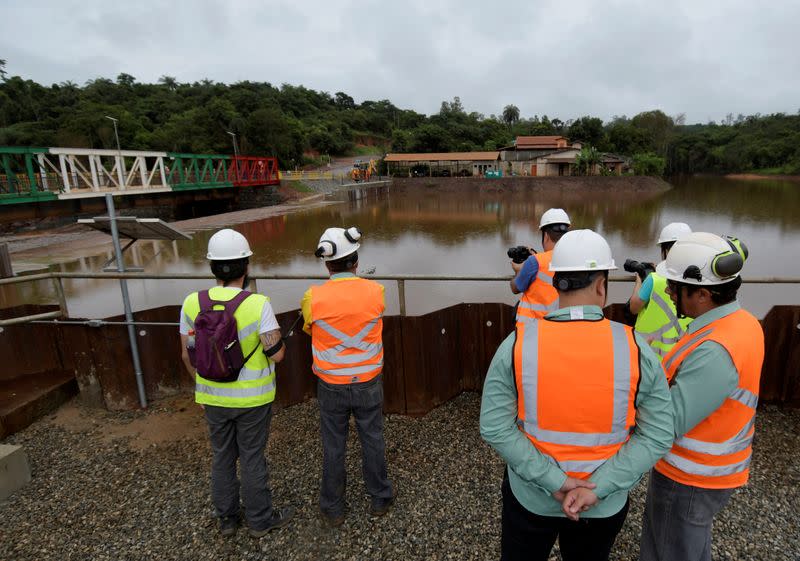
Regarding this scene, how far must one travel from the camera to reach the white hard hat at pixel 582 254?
1.60 meters

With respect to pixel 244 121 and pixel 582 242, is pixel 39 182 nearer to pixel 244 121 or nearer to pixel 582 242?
pixel 582 242

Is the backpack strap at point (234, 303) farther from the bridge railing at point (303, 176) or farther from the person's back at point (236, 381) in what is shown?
the bridge railing at point (303, 176)

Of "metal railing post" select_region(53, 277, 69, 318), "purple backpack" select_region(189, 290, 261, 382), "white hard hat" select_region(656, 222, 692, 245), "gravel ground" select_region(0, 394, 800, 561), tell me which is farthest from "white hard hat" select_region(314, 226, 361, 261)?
"metal railing post" select_region(53, 277, 69, 318)

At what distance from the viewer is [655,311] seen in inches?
113

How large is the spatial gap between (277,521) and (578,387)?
7.58 ft

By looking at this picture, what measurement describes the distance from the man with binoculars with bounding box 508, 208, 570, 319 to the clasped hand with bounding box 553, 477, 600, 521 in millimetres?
1604

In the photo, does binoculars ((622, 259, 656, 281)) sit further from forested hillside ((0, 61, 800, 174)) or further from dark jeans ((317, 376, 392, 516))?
forested hillside ((0, 61, 800, 174))

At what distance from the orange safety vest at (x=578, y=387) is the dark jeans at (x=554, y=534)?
0.27 metres

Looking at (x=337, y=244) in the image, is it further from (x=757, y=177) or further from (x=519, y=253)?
(x=757, y=177)

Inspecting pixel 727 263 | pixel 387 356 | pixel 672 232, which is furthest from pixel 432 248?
pixel 727 263

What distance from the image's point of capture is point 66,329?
14.4 ft

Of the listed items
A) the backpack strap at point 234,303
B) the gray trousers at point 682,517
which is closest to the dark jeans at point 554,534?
the gray trousers at point 682,517

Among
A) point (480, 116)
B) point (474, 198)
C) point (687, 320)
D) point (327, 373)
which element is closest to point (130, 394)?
point (327, 373)

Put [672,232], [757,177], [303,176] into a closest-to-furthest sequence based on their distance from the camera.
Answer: [672,232] → [303,176] → [757,177]
